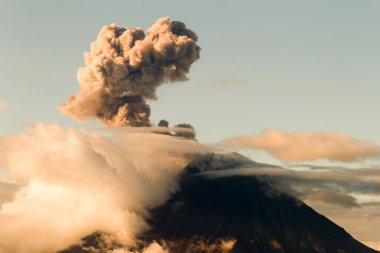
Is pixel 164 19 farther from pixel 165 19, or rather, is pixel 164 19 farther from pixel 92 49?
pixel 92 49

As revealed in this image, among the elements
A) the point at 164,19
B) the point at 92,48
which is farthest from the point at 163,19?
the point at 92,48

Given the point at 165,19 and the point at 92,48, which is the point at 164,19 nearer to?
the point at 165,19

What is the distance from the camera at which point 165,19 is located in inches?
7815

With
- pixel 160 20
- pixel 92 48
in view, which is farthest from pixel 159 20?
pixel 92 48

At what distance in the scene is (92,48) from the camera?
199 meters

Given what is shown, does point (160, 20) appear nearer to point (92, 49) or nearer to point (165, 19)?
point (165, 19)

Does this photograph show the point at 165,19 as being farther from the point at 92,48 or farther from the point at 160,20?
the point at 92,48

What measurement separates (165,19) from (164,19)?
1.06 feet

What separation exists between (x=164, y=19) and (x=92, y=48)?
22.9 metres

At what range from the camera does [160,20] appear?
198500mm

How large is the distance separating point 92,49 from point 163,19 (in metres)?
22.7

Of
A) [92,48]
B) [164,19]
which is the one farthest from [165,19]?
[92,48]

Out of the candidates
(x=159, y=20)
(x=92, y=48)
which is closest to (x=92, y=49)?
(x=92, y=48)

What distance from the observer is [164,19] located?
198625 mm
